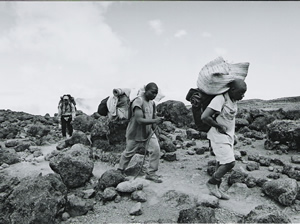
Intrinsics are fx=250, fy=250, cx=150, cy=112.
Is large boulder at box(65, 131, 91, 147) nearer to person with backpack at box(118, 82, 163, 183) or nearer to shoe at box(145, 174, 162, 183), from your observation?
person with backpack at box(118, 82, 163, 183)

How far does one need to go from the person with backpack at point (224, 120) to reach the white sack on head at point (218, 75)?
106 mm

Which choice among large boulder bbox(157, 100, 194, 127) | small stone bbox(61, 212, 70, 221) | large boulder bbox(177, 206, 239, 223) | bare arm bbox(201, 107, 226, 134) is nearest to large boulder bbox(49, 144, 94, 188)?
small stone bbox(61, 212, 70, 221)

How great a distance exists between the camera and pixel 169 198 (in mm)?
4074

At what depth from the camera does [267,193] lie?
4012 mm

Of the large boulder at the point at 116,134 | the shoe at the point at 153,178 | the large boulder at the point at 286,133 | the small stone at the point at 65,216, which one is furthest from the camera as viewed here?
the large boulder at the point at 116,134

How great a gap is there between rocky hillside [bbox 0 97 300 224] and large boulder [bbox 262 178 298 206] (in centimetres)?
1

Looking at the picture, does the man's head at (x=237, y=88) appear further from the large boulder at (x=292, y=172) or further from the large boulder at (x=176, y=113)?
the large boulder at (x=176, y=113)

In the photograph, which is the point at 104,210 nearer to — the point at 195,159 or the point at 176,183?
the point at 176,183

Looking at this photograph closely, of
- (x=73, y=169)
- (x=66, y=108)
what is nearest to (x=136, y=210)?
(x=73, y=169)

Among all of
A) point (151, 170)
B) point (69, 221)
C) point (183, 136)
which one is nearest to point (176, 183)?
point (151, 170)

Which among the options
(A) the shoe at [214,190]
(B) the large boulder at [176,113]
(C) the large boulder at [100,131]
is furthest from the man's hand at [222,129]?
(B) the large boulder at [176,113]

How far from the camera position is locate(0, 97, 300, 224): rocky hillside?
3344 mm

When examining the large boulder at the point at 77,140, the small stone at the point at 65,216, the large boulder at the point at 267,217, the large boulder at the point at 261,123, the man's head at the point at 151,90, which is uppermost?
the man's head at the point at 151,90

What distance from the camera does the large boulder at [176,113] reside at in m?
11.0
